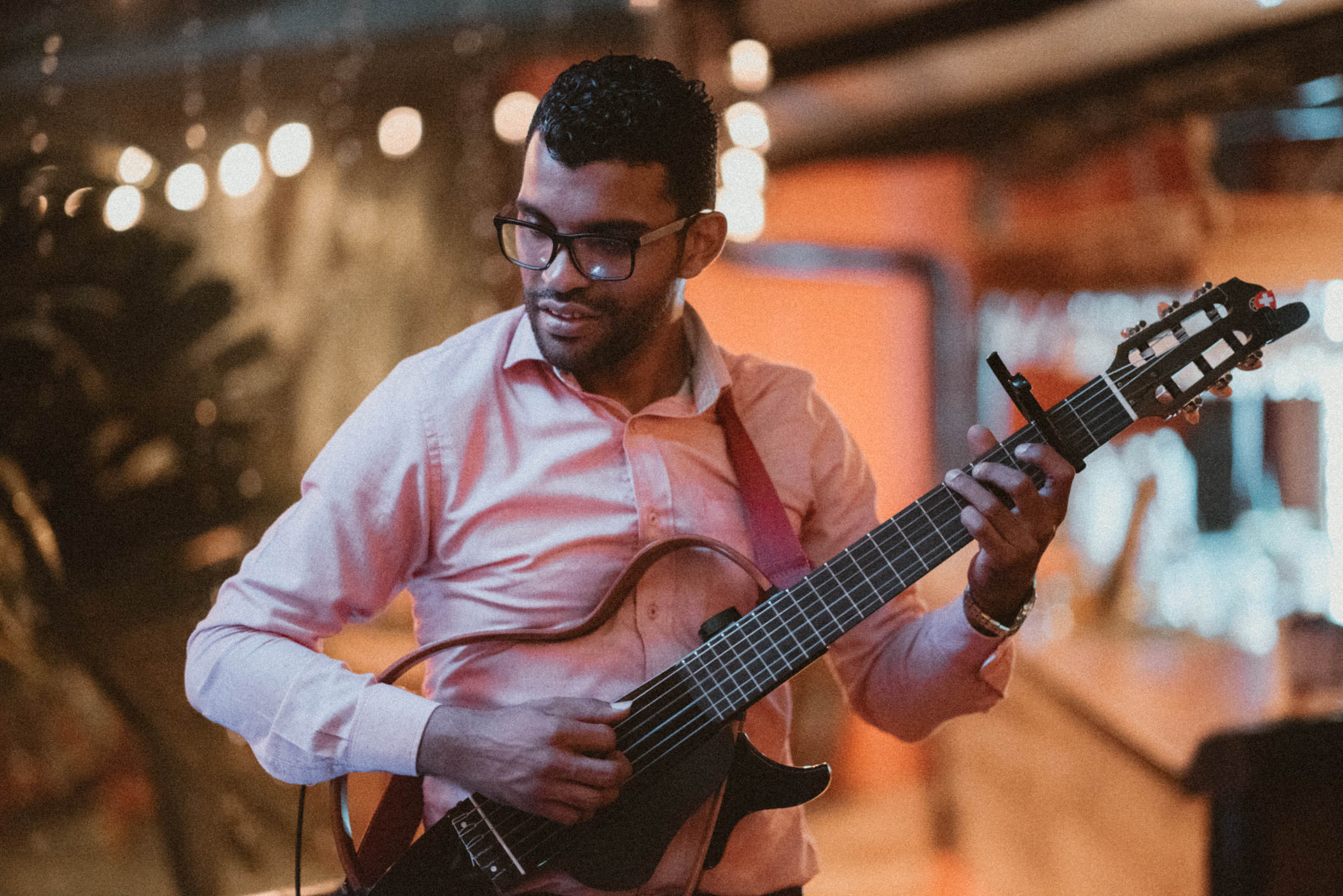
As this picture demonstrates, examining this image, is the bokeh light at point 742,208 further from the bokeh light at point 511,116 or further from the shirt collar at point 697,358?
the shirt collar at point 697,358

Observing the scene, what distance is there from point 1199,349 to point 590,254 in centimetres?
74

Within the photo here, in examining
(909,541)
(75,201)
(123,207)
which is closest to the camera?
(909,541)

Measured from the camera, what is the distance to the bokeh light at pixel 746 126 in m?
4.11

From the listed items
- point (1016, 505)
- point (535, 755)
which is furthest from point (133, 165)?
point (1016, 505)

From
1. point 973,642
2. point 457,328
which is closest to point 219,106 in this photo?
point 457,328

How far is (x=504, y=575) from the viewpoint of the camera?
1379 millimetres

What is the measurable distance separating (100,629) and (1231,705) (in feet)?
10.7

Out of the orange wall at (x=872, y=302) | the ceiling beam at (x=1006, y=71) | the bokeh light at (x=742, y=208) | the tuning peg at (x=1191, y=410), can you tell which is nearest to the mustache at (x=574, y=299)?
the tuning peg at (x=1191, y=410)

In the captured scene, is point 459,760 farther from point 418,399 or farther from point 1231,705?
point 1231,705

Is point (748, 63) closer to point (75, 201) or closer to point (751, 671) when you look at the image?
point (75, 201)

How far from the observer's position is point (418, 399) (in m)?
1.38

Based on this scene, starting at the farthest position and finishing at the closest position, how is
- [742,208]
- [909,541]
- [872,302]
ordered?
[872,302]
[742,208]
[909,541]

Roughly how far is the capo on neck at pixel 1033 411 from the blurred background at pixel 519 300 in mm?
1573

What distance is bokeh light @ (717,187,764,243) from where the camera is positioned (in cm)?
422
